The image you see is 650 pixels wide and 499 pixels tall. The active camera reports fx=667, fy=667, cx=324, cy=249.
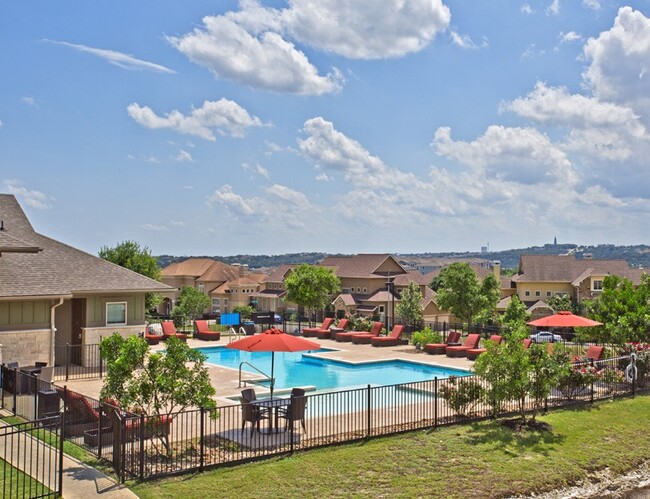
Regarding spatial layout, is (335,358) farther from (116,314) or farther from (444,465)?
(444,465)

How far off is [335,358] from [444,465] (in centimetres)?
1677

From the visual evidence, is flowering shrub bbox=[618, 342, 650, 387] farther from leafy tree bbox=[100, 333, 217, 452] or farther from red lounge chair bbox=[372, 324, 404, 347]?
red lounge chair bbox=[372, 324, 404, 347]

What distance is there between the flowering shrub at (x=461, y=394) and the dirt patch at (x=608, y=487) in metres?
3.25

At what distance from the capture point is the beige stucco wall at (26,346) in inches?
858

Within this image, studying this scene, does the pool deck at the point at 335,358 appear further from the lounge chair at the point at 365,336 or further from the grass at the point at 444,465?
the grass at the point at 444,465

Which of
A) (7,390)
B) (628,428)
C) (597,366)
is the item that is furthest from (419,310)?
(7,390)

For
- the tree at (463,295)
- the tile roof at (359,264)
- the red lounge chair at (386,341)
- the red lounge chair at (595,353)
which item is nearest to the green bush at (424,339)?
the red lounge chair at (386,341)

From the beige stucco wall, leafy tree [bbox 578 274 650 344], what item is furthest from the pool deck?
leafy tree [bbox 578 274 650 344]

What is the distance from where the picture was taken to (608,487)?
550 inches

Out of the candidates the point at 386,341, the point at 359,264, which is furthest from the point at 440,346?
the point at 359,264

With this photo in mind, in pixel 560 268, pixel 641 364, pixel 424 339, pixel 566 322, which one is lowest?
pixel 424 339

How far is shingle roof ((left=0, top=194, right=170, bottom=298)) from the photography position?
22.4 metres

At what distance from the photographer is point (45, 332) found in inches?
888

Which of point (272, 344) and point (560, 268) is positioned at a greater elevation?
point (560, 268)
